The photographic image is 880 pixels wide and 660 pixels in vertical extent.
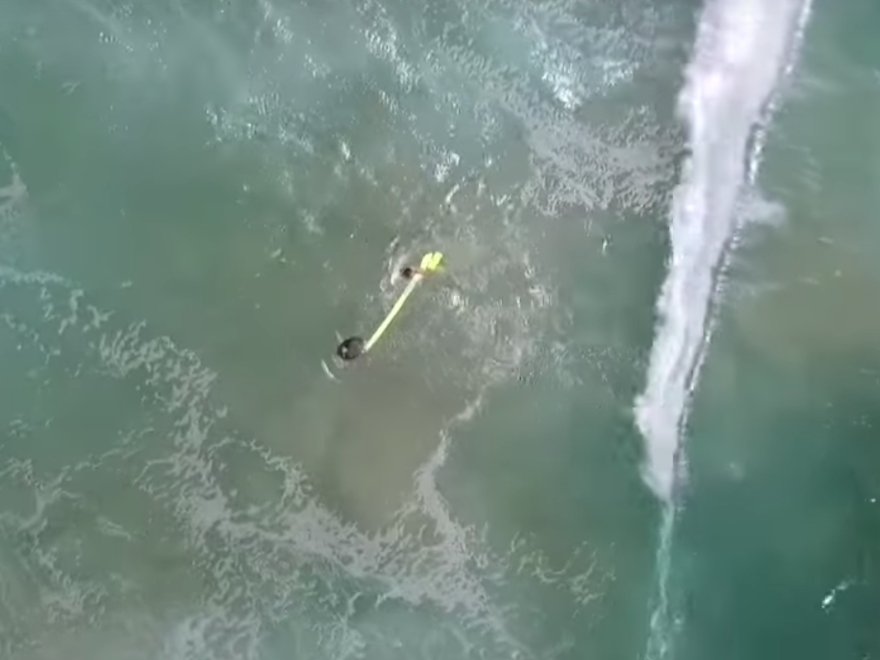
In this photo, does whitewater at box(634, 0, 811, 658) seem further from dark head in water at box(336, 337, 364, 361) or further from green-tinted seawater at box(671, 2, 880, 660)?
dark head in water at box(336, 337, 364, 361)

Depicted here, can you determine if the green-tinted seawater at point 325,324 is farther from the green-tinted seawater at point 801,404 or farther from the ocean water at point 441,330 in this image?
the green-tinted seawater at point 801,404

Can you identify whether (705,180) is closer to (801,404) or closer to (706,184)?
(706,184)

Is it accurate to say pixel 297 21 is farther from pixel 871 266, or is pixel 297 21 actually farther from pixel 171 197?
pixel 871 266

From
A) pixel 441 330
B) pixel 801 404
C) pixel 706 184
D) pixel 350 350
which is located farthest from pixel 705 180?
pixel 350 350

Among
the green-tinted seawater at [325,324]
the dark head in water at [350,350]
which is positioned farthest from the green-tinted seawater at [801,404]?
Answer: the dark head in water at [350,350]

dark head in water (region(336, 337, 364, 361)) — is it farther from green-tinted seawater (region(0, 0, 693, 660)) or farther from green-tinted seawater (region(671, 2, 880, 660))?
green-tinted seawater (region(671, 2, 880, 660))

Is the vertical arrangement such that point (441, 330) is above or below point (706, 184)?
below

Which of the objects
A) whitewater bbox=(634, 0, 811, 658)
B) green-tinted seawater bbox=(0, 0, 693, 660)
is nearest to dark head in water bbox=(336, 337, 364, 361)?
green-tinted seawater bbox=(0, 0, 693, 660)
